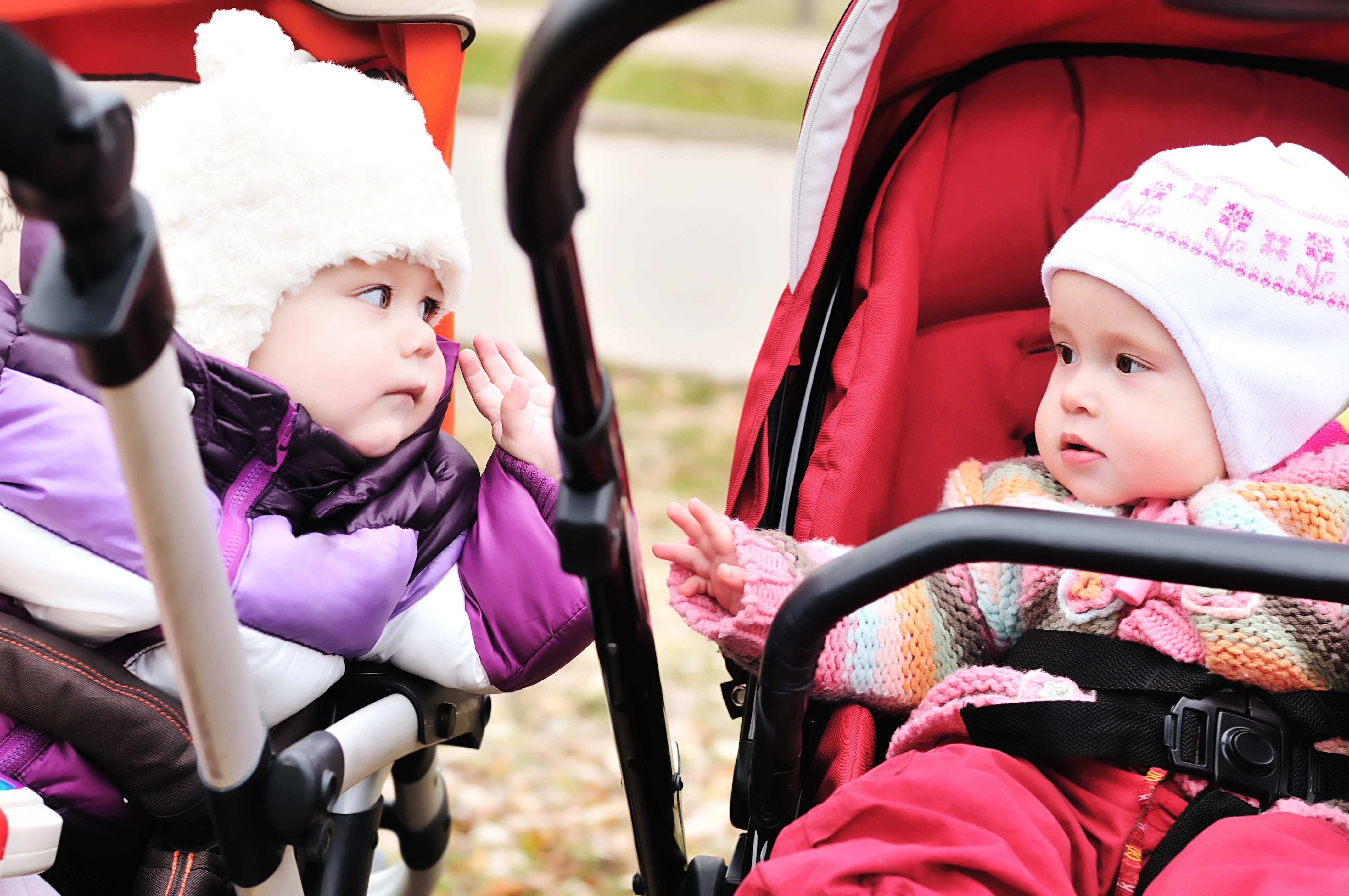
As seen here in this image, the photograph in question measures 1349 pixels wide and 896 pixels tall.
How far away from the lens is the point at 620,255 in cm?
521

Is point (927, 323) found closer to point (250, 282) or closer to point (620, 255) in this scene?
point (250, 282)

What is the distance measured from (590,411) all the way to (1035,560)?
1.05ft

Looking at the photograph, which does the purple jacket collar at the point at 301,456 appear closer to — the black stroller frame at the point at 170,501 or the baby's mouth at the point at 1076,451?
the black stroller frame at the point at 170,501

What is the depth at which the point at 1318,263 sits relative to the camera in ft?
3.70

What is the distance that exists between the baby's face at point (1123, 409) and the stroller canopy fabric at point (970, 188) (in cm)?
20

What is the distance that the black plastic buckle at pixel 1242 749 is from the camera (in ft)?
3.22

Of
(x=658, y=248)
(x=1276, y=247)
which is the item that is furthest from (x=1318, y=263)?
(x=658, y=248)

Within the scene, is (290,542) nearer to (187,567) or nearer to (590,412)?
(187,567)

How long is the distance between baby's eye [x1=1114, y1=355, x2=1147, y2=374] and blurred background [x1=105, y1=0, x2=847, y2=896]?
59 centimetres

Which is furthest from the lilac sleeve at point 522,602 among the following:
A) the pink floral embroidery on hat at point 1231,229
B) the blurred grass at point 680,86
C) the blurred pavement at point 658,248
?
the blurred grass at point 680,86

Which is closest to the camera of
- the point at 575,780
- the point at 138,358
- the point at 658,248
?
the point at 138,358

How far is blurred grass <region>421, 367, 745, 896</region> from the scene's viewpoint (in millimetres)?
1983

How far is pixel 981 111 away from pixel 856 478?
523mm

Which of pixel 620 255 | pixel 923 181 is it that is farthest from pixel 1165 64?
pixel 620 255
